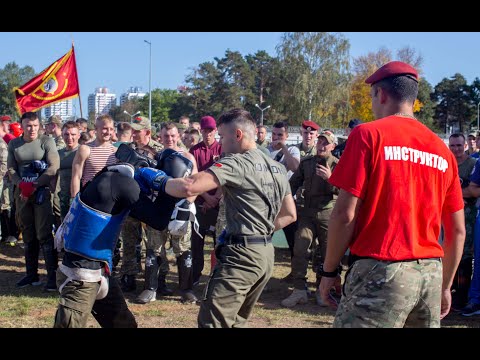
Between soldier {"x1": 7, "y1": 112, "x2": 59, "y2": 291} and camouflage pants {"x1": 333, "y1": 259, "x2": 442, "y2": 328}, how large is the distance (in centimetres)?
549

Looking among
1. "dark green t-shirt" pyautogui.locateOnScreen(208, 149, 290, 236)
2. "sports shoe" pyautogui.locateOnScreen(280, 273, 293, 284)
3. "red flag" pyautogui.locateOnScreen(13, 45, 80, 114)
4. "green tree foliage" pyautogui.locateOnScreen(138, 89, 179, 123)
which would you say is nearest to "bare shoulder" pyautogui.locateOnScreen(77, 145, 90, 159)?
"sports shoe" pyautogui.locateOnScreen(280, 273, 293, 284)

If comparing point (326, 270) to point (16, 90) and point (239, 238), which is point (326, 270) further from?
point (16, 90)

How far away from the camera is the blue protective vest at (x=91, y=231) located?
13.1ft

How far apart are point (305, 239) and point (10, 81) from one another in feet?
320

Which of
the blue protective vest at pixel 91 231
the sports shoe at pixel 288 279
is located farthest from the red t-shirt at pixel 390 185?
the sports shoe at pixel 288 279

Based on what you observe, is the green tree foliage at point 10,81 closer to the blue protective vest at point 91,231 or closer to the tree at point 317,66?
the tree at point 317,66

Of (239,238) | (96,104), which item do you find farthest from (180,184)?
(96,104)

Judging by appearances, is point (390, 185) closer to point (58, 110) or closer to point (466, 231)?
point (466, 231)

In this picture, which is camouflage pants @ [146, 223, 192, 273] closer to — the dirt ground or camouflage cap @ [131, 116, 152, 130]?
the dirt ground

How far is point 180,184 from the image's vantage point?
3.88 metres

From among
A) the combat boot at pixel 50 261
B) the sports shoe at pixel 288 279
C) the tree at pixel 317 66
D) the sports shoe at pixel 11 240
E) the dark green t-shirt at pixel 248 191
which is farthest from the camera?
the tree at pixel 317 66

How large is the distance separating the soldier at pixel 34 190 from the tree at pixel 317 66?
2100 inches

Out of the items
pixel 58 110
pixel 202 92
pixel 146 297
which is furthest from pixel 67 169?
pixel 202 92
